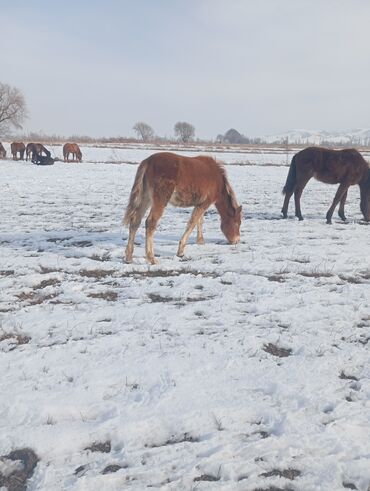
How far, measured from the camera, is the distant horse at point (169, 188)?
6559 millimetres

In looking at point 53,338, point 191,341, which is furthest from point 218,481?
point 53,338

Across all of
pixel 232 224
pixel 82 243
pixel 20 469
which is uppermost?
pixel 232 224

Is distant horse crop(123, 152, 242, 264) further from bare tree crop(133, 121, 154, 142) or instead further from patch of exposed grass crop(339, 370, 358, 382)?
bare tree crop(133, 121, 154, 142)

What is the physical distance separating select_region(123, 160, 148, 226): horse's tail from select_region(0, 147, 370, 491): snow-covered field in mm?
742

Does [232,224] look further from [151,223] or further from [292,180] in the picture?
[292,180]

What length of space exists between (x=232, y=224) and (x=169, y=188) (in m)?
1.77

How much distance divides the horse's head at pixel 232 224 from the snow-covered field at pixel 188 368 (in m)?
0.48

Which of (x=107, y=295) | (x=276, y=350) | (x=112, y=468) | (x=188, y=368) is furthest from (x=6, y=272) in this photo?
(x=112, y=468)

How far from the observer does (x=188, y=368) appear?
3.43m

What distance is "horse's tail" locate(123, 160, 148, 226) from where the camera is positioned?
659 centimetres

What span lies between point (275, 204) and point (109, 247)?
7365 mm

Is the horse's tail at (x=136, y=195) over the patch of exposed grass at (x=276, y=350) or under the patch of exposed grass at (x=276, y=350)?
over

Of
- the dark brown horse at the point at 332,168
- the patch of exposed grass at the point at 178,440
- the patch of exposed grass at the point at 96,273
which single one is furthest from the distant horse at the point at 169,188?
the patch of exposed grass at the point at 178,440

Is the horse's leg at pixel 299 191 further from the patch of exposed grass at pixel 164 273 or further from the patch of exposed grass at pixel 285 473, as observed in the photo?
the patch of exposed grass at pixel 285 473
